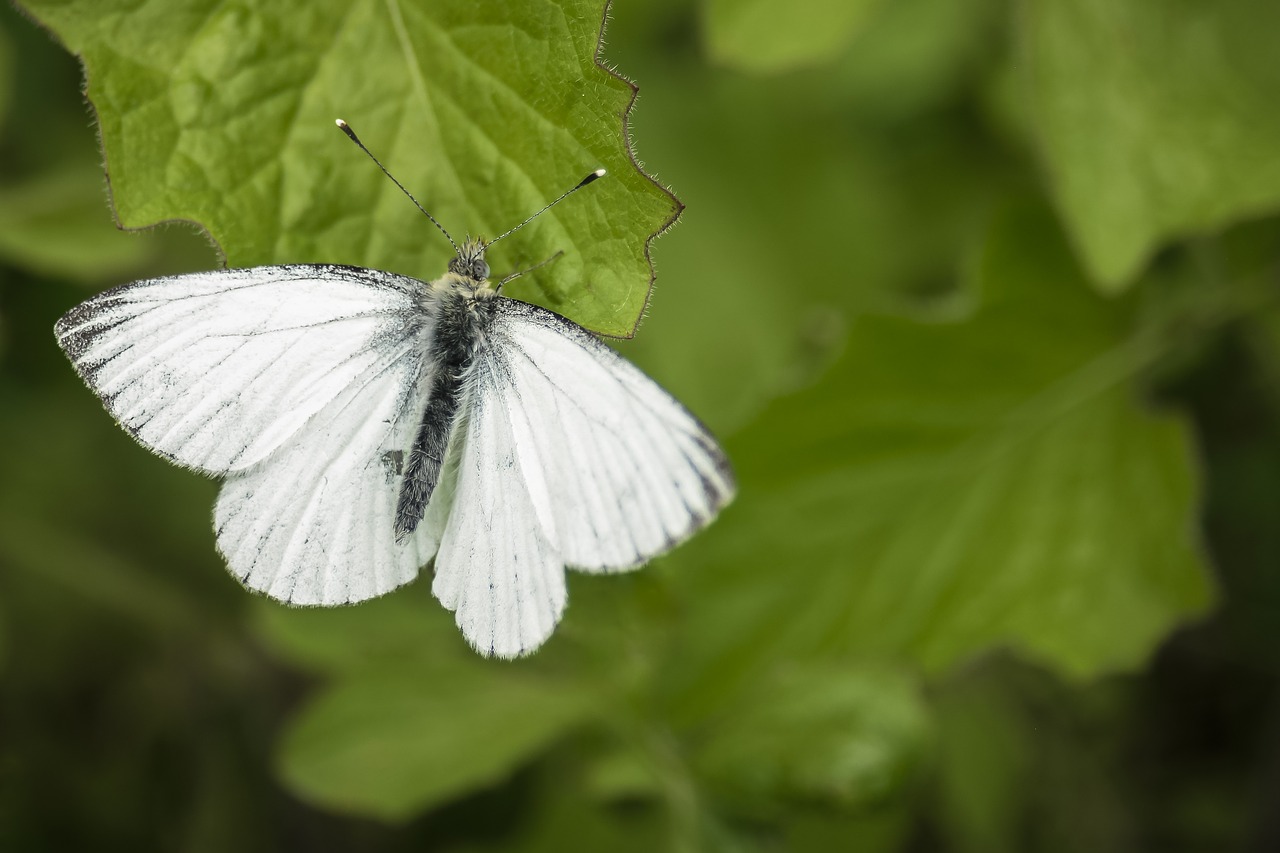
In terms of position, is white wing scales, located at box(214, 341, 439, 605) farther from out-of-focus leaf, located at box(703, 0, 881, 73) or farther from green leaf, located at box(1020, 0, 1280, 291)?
green leaf, located at box(1020, 0, 1280, 291)

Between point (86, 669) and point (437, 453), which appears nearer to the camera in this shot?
point (437, 453)

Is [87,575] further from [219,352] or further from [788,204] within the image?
[788,204]

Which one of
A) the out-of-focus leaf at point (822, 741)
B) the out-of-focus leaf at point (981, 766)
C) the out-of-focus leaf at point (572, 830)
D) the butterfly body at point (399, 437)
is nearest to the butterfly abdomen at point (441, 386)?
the butterfly body at point (399, 437)

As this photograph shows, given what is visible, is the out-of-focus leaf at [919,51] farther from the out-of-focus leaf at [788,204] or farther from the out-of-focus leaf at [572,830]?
the out-of-focus leaf at [572,830]

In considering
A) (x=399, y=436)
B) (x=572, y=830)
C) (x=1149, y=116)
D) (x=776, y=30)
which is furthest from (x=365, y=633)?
(x=1149, y=116)

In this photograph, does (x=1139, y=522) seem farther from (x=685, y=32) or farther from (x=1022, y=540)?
(x=685, y=32)

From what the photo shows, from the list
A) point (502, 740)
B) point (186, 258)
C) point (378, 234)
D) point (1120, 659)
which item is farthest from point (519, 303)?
point (186, 258)

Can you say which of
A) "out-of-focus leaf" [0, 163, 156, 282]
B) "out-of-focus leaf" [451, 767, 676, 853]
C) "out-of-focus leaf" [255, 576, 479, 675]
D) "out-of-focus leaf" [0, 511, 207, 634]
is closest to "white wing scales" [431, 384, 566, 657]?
"out-of-focus leaf" [255, 576, 479, 675]
